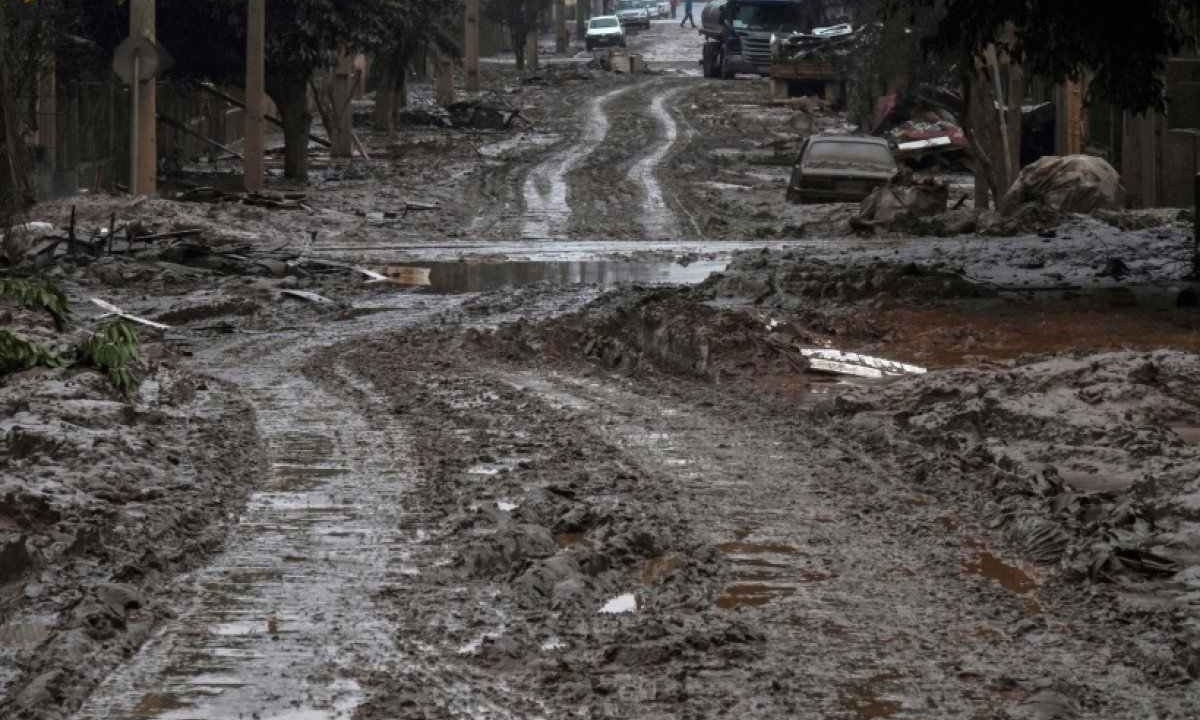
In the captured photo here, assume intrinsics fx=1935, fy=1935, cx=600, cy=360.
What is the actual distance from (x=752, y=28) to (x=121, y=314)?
5373 centimetres

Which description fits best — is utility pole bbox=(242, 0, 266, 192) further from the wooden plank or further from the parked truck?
the parked truck

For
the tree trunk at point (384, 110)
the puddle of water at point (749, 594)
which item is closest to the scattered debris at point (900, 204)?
the puddle of water at point (749, 594)

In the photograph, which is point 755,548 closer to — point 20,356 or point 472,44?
point 20,356

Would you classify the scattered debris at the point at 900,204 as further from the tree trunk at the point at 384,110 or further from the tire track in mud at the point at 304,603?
the tree trunk at the point at 384,110

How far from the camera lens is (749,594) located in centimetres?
754

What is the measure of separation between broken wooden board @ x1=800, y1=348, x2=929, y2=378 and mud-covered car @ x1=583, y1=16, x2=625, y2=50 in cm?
7510

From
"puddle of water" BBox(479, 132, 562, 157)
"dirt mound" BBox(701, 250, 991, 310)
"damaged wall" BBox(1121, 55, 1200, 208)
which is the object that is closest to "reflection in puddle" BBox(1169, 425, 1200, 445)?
"dirt mound" BBox(701, 250, 991, 310)

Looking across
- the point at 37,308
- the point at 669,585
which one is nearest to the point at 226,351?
the point at 37,308

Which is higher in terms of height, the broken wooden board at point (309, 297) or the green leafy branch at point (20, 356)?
the green leafy branch at point (20, 356)

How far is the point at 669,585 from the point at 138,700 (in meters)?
2.37

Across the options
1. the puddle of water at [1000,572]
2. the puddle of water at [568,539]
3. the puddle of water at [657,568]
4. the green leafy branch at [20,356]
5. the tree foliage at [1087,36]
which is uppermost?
the tree foliage at [1087,36]

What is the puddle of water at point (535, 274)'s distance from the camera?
21156mm

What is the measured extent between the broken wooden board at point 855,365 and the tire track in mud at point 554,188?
40.7 ft

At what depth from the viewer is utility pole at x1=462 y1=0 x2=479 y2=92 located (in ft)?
197
